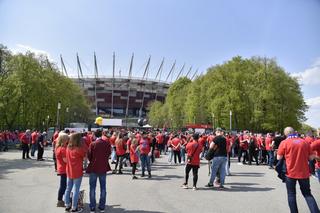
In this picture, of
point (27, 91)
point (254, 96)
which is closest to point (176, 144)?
point (27, 91)

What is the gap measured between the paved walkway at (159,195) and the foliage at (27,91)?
26.1 metres

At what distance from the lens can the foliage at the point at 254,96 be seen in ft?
133

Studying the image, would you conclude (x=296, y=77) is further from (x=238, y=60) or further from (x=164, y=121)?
(x=164, y=121)

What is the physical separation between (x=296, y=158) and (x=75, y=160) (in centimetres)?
470

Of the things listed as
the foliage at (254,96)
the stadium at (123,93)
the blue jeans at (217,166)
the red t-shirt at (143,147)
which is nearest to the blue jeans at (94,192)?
the blue jeans at (217,166)

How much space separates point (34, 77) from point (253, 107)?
2791 cm

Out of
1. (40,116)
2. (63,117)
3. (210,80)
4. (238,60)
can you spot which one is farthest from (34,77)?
(238,60)

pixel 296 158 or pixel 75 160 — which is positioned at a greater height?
pixel 296 158

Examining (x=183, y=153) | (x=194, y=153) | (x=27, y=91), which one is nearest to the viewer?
(x=194, y=153)

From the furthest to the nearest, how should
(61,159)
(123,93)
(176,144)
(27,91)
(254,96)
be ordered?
(123,93), (254,96), (27,91), (176,144), (61,159)

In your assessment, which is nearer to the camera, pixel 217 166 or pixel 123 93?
pixel 217 166

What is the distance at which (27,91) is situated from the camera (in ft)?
124

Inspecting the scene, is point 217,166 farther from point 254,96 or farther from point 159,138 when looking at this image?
point 254,96

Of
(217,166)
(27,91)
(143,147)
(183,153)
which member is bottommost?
(183,153)
